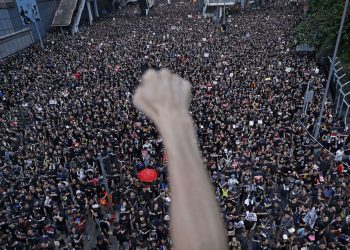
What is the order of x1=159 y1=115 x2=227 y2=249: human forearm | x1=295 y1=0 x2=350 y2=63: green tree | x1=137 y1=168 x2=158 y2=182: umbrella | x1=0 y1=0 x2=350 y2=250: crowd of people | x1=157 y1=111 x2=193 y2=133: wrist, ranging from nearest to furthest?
x1=159 y1=115 x2=227 y2=249: human forearm → x1=157 y1=111 x2=193 y2=133: wrist → x1=0 y1=0 x2=350 y2=250: crowd of people → x1=137 y1=168 x2=158 y2=182: umbrella → x1=295 y1=0 x2=350 y2=63: green tree

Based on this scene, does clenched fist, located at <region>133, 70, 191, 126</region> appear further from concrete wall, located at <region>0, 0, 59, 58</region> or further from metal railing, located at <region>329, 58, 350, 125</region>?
concrete wall, located at <region>0, 0, 59, 58</region>

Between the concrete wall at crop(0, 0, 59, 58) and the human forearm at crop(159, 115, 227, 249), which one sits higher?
the human forearm at crop(159, 115, 227, 249)

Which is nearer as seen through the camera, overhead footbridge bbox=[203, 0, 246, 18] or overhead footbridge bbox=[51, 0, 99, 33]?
overhead footbridge bbox=[51, 0, 99, 33]

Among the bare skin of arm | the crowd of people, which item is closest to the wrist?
the bare skin of arm

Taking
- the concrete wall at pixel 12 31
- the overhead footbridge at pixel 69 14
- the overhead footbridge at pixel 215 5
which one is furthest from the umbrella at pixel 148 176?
the overhead footbridge at pixel 215 5

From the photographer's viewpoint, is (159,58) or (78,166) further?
(159,58)

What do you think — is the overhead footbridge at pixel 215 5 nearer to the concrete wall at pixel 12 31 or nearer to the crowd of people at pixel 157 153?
the crowd of people at pixel 157 153

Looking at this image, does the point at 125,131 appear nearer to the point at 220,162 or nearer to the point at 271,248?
the point at 220,162

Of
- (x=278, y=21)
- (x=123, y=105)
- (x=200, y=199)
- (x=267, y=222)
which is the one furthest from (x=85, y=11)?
(x=200, y=199)
